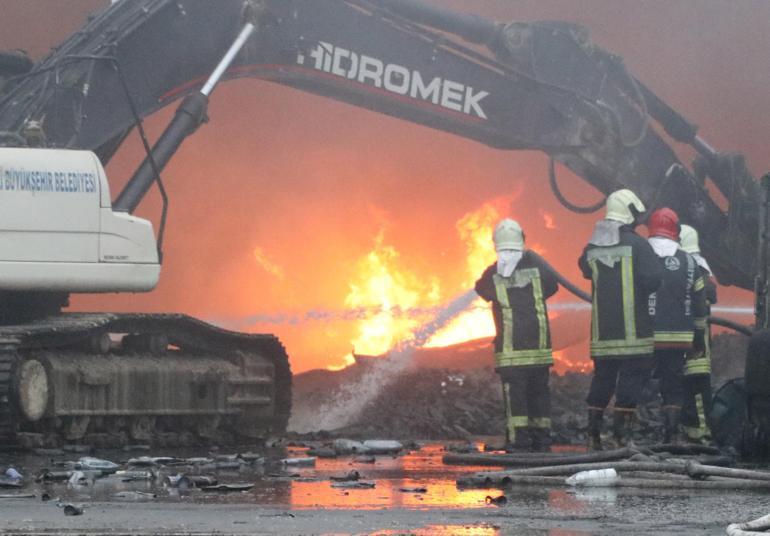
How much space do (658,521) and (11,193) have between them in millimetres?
7561

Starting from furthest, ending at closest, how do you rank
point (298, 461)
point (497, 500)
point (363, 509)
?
1. point (298, 461)
2. point (497, 500)
3. point (363, 509)

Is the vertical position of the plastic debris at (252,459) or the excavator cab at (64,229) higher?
the excavator cab at (64,229)

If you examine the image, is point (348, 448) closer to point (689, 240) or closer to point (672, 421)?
point (672, 421)

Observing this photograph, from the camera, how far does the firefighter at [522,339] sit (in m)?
14.7

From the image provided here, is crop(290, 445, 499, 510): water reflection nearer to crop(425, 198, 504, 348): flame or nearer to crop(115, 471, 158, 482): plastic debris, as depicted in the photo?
crop(115, 471, 158, 482): plastic debris

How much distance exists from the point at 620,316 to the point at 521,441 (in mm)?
1298

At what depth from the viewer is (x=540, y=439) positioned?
14711 millimetres

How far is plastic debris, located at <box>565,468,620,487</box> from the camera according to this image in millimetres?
10492

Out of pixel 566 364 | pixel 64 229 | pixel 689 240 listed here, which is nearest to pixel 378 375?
pixel 566 364

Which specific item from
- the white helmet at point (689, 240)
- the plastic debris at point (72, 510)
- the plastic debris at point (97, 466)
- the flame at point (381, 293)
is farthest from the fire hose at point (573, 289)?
the plastic debris at point (72, 510)

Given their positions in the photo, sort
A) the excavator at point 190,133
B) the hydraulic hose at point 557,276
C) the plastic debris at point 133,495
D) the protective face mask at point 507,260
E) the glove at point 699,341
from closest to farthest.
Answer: the plastic debris at point 133,495 → the excavator at point 190,133 → the protective face mask at point 507,260 → the hydraulic hose at point 557,276 → the glove at point 699,341

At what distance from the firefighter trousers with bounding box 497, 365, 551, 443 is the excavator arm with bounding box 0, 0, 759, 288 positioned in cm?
386

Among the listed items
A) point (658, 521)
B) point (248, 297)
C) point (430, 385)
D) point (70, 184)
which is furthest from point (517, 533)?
point (248, 297)

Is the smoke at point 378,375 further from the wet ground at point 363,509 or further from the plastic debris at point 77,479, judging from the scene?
Result: the plastic debris at point 77,479
